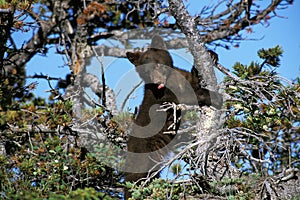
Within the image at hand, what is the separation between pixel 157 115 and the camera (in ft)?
19.0

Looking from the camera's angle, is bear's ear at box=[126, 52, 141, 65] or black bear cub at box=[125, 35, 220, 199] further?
bear's ear at box=[126, 52, 141, 65]

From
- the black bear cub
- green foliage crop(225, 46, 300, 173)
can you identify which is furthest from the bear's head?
green foliage crop(225, 46, 300, 173)

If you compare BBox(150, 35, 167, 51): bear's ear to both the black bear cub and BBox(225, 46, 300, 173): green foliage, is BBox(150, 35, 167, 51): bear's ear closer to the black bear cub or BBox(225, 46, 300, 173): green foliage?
the black bear cub

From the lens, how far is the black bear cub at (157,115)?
221 inches

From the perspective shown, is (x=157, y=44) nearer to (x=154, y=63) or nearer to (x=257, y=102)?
(x=154, y=63)

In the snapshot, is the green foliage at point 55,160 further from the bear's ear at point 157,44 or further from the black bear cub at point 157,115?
the bear's ear at point 157,44

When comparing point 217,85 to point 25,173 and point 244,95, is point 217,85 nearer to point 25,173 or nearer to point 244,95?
point 244,95

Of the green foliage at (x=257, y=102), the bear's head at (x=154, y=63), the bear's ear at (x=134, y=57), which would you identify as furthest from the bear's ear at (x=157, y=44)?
the green foliage at (x=257, y=102)

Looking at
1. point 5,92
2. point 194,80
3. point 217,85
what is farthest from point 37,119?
point 217,85

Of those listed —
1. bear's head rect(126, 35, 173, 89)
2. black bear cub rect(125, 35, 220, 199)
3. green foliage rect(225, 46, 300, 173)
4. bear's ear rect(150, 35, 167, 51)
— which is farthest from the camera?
bear's ear rect(150, 35, 167, 51)

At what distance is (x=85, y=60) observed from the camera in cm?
863

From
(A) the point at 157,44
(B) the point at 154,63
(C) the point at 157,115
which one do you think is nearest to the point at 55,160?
(C) the point at 157,115

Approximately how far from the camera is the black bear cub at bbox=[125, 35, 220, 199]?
5605 mm

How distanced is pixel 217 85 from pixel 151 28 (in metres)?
3.62
